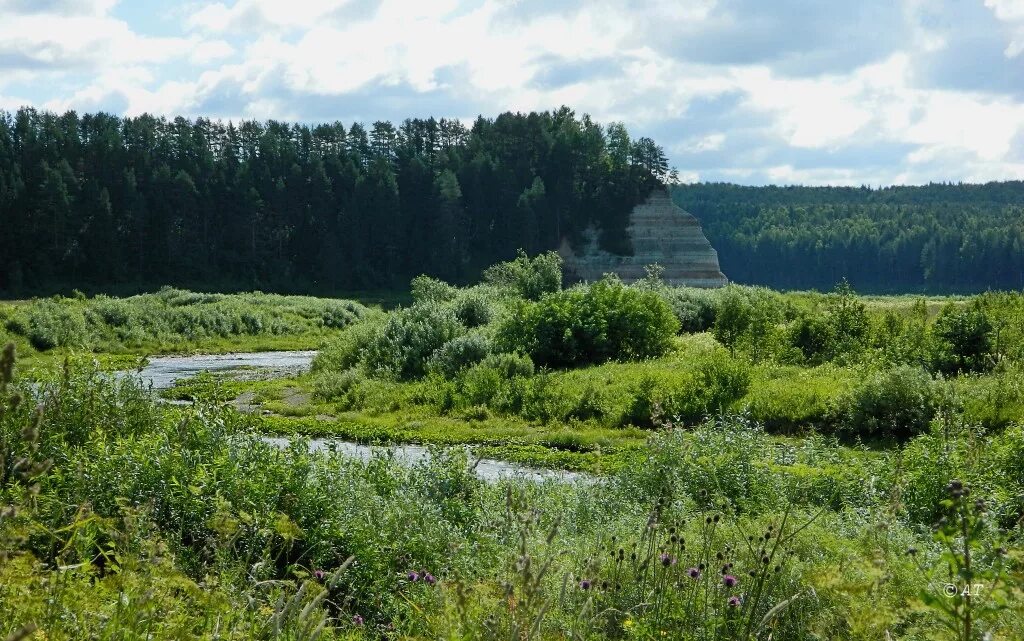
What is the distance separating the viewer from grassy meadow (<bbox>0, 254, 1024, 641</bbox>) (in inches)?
183

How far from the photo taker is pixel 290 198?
309 feet

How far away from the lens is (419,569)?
306 inches

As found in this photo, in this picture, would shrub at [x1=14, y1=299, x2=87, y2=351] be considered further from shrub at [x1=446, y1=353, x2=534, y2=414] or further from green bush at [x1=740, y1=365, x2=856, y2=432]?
green bush at [x1=740, y1=365, x2=856, y2=432]

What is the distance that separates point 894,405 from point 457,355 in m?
12.5

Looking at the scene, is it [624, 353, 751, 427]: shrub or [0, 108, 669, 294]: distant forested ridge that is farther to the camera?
[0, 108, 669, 294]: distant forested ridge

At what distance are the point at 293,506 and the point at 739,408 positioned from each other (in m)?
13.1

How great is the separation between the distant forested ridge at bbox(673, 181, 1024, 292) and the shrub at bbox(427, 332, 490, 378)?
4674 inches

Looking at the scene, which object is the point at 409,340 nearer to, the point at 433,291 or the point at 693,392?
the point at 693,392

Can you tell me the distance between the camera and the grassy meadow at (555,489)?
4.64 metres

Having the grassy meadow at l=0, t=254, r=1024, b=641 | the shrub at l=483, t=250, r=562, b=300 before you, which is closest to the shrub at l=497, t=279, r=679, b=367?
the grassy meadow at l=0, t=254, r=1024, b=641

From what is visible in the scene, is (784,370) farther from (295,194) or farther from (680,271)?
(295,194)

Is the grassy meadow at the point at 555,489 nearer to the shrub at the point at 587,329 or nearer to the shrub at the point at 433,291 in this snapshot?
the shrub at the point at 587,329

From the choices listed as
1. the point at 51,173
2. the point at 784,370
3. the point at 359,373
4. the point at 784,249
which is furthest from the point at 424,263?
the point at 784,249

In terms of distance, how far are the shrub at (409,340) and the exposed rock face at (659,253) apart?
60.5 m
